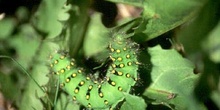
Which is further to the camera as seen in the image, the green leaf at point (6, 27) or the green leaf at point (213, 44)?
the green leaf at point (6, 27)

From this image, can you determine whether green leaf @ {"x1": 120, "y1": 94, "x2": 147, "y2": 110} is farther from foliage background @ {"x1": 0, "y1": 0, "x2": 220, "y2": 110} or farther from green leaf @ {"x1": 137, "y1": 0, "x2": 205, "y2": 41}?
green leaf @ {"x1": 137, "y1": 0, "x2": 205, "y2": 41}

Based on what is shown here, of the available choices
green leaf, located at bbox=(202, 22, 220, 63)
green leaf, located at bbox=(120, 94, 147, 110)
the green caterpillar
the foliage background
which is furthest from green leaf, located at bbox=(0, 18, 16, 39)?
green leaf, located at bbox=(202, 22, 220, 63)

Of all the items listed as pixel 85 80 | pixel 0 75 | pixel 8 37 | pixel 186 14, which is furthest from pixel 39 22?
pixel 186 14

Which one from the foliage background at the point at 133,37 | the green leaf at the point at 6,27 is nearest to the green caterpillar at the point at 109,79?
the foliage background at the point at 133,37

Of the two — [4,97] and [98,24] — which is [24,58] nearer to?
[4,97]

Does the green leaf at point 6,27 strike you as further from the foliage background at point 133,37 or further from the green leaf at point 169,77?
the green leaf at point 169,77

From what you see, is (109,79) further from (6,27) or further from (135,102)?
(6,27)
